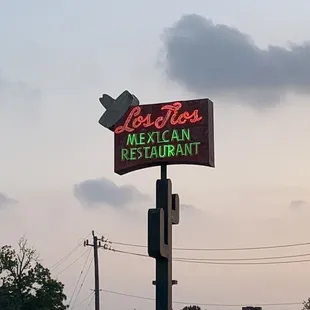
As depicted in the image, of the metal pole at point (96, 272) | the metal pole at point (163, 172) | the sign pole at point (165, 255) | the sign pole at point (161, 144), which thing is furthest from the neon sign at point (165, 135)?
the metal pole at point (96, 272)

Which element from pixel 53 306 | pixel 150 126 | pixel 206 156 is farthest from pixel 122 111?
pixel 53 306

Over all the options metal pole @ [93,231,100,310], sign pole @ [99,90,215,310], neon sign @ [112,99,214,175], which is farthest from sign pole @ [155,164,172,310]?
metal pole @ [93,231,100,310]

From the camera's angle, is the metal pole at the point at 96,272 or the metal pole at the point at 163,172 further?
the metal pole at the point at 96,272

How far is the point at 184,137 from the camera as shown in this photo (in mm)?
23812

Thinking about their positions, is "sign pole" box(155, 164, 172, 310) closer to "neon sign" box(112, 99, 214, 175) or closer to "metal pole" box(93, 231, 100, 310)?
"neon sign" box(112, 99, 214, 175)

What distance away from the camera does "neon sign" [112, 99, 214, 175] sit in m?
23.6

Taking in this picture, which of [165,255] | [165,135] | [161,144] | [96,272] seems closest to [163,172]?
[161,144]

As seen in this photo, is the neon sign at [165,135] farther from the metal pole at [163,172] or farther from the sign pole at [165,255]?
the sign pole at [165,255]

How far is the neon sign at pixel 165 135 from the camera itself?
23.6 meters

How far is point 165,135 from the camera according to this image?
23.9m

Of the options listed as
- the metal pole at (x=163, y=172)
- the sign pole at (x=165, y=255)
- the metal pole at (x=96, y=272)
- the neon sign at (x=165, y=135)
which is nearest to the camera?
the sign pole at (x=165, y=255)

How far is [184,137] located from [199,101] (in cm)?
102

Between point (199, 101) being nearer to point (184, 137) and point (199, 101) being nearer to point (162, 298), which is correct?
point (184, 137)

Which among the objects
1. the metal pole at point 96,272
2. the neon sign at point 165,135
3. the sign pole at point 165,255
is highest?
the metal pole at point 96,272
